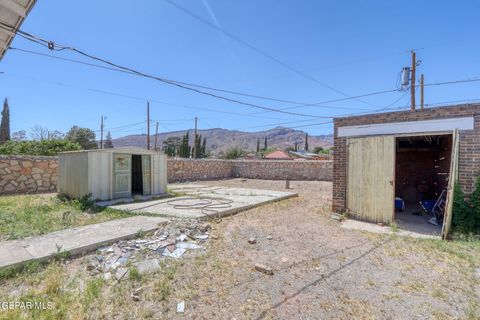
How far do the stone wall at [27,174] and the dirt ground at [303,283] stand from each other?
8.72 metres

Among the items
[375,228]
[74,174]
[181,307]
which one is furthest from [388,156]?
[74,174]

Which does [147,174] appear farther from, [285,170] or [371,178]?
[285,170]

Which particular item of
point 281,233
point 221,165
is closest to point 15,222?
point 281,233

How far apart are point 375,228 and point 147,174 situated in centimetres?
757

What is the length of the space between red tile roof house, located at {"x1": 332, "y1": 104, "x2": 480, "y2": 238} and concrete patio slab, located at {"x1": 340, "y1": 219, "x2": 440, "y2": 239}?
0.24 meters

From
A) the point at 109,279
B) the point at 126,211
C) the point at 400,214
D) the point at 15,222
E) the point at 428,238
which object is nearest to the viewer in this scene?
the point at 109,279

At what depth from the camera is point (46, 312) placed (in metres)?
2.63

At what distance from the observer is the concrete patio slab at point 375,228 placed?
5.43m

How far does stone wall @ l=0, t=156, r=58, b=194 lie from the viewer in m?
9.70

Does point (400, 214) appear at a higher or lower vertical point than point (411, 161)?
lower

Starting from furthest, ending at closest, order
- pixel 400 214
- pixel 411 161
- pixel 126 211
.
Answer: pixel 411 161
pixel 400 214
pixel 126 211

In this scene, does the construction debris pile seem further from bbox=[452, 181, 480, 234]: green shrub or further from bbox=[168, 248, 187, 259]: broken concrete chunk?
bbox=[452, 181, 480, 234]: green shrub

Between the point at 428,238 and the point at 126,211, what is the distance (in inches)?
280

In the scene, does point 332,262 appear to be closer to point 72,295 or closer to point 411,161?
point 72,295
